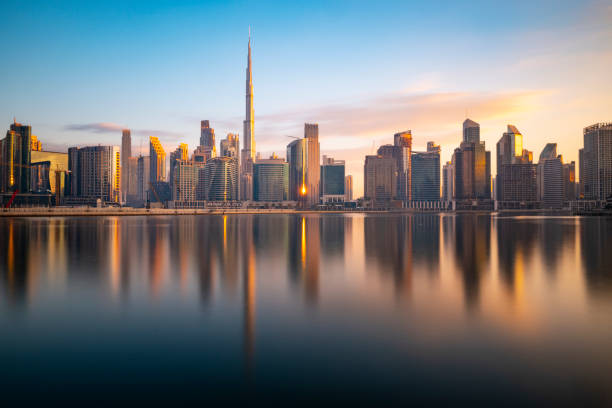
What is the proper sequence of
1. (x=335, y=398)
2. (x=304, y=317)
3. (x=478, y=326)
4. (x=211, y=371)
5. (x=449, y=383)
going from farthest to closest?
(x=304, y=317)
(x=478, y=326)
(x=211, y=371)
(x=449, y=383)
(x=335, y=398)

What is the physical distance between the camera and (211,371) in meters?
10.1

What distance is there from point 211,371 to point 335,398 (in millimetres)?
3402

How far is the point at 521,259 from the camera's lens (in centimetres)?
3322

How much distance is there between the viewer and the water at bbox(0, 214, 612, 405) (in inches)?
364

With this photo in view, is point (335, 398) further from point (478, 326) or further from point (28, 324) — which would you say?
point (28, 324)

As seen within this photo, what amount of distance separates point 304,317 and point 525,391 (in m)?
8.20

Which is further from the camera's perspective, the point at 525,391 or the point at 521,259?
the point at 521,259

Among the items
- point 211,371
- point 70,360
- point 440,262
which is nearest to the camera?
point 211,371

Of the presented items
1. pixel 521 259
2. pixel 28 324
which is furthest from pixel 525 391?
pixel 521 259

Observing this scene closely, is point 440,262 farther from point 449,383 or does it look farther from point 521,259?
point 449,383

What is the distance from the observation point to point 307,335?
518 inches

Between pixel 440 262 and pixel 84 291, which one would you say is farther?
pixel 440 262

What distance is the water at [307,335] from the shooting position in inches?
364

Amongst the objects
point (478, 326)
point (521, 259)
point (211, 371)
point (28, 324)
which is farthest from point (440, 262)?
point (28, 324)
